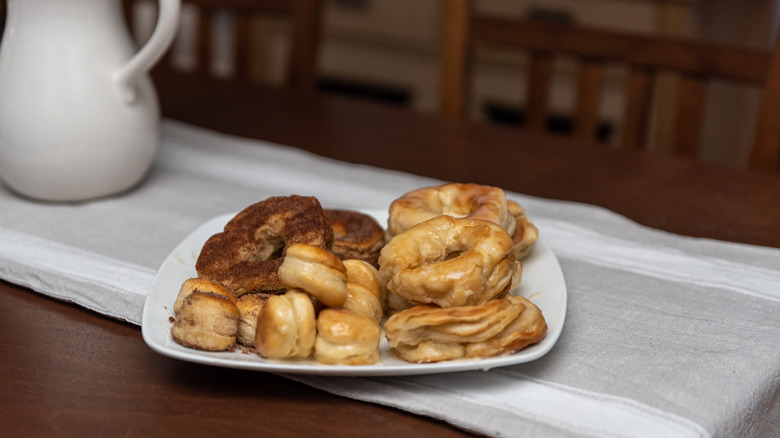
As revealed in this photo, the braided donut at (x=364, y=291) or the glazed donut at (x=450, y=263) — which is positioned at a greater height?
the glazed donut at (x=450, y=263)

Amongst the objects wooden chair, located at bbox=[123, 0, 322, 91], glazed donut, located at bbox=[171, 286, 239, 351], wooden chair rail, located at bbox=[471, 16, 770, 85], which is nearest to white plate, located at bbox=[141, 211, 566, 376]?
glazed donut, located at bbox=[171, 286, 239, 351]

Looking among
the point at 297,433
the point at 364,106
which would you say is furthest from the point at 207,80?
the point at 297,433

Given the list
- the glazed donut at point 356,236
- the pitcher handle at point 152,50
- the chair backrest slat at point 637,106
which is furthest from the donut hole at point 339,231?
the chair backrest slat at point 637,106

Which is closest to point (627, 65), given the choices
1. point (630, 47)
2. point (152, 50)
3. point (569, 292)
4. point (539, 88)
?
point (630, 47)

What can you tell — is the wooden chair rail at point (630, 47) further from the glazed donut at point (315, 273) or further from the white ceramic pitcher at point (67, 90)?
the glazed donut at point (315, 273)

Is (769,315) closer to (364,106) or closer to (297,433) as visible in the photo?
(297,433)

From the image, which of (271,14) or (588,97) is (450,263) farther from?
(271,14)
